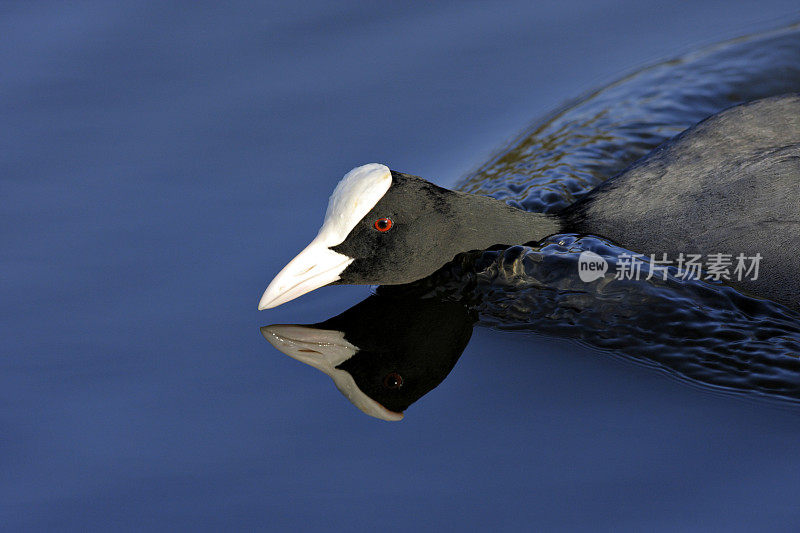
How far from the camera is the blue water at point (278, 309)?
10.6 feet

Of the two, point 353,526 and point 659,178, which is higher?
point 659,178

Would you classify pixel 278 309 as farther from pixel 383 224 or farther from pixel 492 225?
pixel 492 225

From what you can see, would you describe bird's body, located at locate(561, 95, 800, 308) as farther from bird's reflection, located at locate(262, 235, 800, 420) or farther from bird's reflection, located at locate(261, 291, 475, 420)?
bird's reflection, located at locate(261, 291, 475, 420)

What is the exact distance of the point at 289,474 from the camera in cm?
338

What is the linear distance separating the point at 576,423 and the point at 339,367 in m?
0.96

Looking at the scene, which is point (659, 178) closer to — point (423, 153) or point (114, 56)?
point (423, 153)

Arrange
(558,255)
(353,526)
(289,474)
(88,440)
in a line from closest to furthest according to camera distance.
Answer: (353,526) < (289,474) < (88,440) < (558,255)

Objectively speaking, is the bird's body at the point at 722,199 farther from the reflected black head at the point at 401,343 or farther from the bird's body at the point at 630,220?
the reflected black head at the point at 401,343

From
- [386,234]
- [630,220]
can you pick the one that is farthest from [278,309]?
[630,220]

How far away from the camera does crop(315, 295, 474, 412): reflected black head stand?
12.4 feet

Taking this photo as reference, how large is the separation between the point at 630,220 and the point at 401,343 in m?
1.13

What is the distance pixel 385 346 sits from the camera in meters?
4.02

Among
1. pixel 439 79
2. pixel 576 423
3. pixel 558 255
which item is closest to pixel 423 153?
pixel 439 79

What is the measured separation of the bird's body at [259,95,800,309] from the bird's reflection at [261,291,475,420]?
6.0 inches
